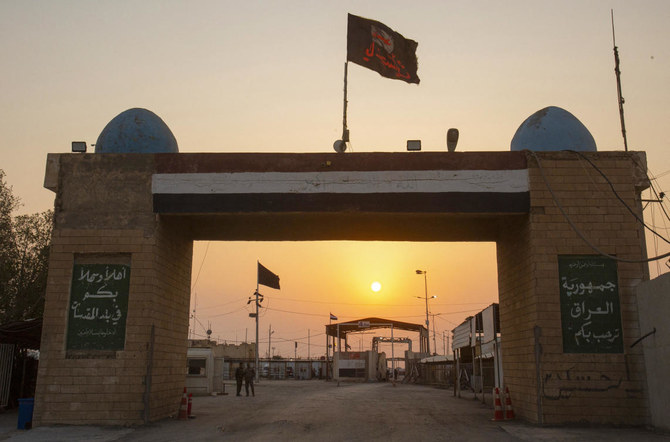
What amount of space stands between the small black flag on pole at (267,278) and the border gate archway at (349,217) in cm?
2682

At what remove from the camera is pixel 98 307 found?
49.4ft

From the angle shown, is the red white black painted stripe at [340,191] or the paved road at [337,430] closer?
the paved road at [337,430]

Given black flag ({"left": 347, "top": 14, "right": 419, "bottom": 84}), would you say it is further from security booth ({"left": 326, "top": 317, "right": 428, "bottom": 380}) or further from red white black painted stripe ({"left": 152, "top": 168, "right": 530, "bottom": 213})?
security booth ({"left": 326, "top": 317, "right": 428, "bottom": 380})

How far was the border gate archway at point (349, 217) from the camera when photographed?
1404cm

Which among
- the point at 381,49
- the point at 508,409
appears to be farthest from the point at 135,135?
the point at 508,409

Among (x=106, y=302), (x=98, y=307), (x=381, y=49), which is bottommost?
(x=98, y=307)

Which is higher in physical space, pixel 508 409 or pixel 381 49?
pixel 381 49

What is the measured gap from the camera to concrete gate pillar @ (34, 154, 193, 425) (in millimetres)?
14367

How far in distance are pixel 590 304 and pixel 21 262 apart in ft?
91.4

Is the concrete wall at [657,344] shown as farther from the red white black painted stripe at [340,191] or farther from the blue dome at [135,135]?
the blue dome at [135,135]

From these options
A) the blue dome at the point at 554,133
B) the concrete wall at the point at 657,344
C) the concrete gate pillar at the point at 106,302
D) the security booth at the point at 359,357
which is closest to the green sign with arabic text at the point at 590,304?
the concrete wall at the point at 657,344

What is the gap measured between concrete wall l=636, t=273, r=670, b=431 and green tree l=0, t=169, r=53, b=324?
27.5 metres

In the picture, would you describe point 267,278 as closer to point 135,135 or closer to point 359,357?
point 359,357

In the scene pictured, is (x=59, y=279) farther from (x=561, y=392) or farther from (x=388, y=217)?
(x=561, y=392)
